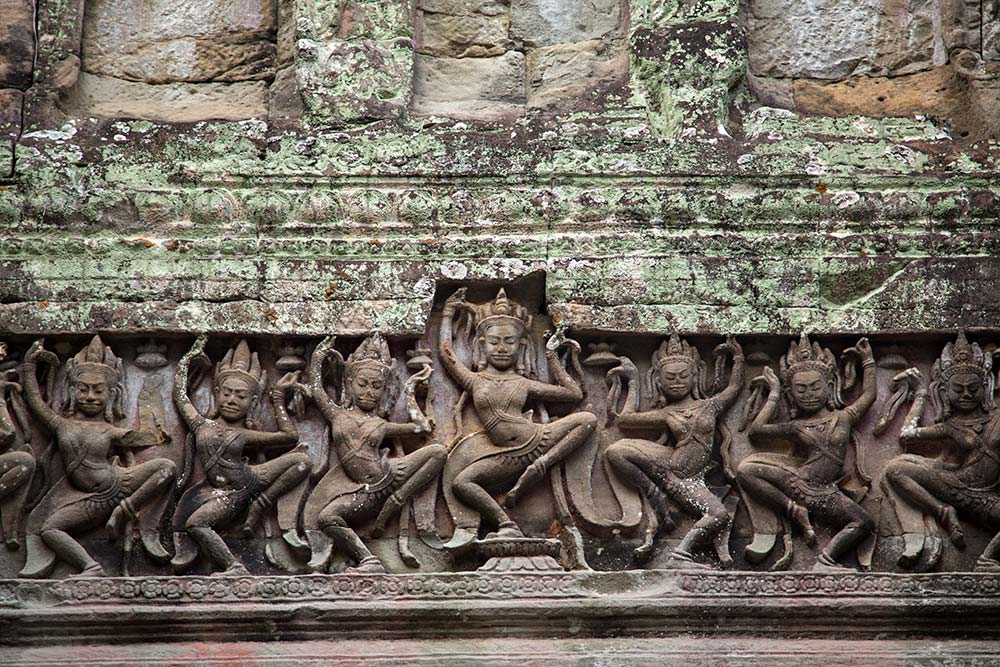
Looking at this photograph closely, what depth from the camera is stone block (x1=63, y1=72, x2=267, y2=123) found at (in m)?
8.44

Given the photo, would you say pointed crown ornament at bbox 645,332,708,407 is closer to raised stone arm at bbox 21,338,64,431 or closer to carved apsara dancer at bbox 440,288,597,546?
carved apsara dancer at bbox 440,288,597,546

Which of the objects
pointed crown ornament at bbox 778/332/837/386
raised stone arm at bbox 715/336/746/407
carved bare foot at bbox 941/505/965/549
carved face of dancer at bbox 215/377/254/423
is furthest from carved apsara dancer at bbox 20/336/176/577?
carved bare foot at bbox 941/505/965/549

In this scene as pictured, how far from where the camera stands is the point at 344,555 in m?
7.54

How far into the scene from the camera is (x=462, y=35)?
28.3 ft

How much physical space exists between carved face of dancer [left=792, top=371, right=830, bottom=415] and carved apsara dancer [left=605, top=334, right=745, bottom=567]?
22cm

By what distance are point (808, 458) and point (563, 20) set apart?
223 centimetres

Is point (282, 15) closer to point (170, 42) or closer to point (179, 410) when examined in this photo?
point (170, 42)

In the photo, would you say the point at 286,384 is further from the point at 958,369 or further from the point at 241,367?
the point at 958,369

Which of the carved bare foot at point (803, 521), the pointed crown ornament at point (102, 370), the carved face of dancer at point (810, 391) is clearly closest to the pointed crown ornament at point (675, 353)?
the carved face of dancer at point (810, 391)

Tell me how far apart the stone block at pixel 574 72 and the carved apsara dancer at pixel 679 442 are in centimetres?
120

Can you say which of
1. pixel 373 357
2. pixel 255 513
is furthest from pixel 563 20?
pixel 255 513

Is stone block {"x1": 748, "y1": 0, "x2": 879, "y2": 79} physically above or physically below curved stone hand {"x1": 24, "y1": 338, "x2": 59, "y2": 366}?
above

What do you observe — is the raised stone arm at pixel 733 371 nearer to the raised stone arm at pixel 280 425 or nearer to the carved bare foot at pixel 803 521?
the carved bare foot at pixel 803 521

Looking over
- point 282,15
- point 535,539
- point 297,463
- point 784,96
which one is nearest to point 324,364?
point 297,463
